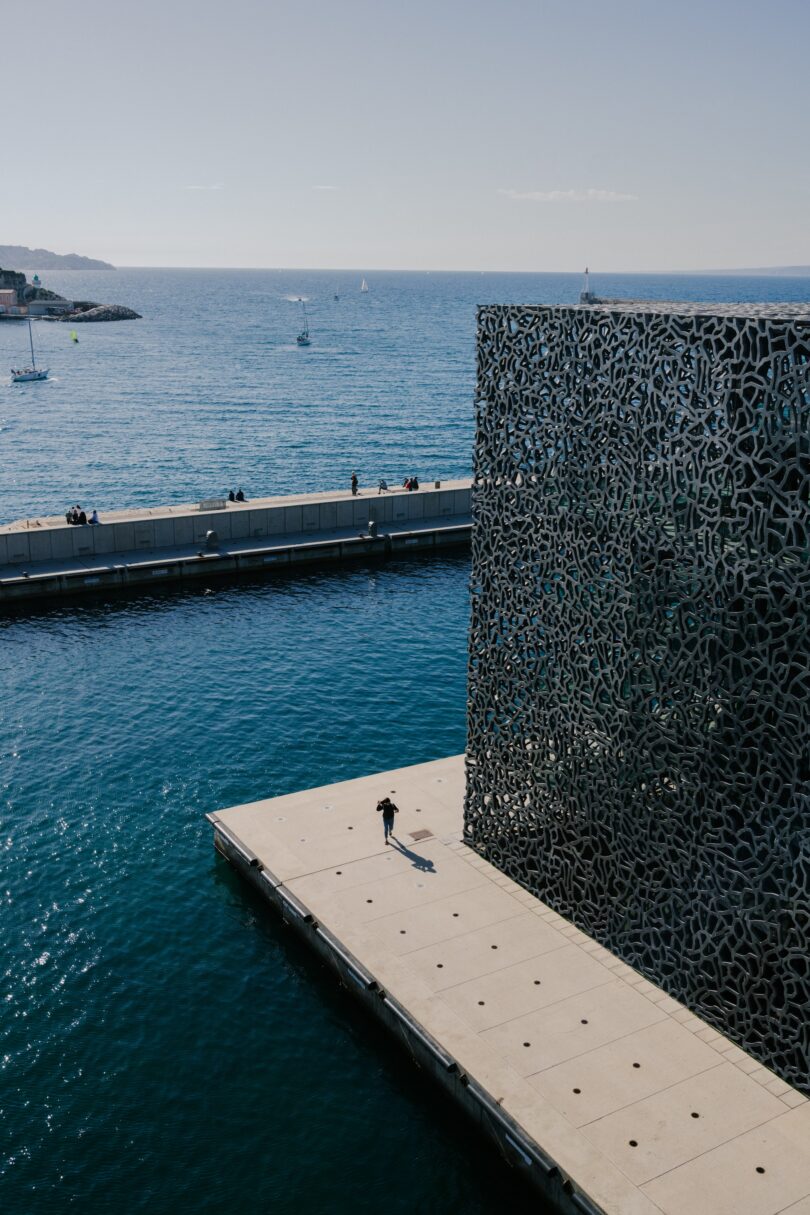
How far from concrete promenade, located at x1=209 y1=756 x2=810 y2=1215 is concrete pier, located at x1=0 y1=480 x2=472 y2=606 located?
28.7m

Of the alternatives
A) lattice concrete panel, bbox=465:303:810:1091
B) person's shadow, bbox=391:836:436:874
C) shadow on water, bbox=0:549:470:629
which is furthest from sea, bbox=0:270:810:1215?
lattice concrete panel, bbox=465:303:810:1091

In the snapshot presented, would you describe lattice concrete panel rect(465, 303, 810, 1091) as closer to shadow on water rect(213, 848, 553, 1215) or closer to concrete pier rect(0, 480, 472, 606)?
shadow on water rect(213, 848, 553, 1215)

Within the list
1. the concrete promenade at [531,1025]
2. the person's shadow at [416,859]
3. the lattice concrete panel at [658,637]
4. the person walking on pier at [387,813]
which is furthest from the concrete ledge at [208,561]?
the lattice concrete panel at [658,637]

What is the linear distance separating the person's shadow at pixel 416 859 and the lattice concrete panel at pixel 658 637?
183 cm

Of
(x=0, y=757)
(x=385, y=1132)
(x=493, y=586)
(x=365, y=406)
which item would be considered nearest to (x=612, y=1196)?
(x=385, y=1132)

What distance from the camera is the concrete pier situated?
59500 millimetres

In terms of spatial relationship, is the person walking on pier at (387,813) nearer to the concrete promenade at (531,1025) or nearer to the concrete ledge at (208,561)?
the concrete promenade at (531,1025)

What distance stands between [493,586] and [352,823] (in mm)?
8515

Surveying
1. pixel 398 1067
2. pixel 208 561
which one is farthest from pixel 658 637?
pixel 208 561

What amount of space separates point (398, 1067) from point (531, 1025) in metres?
3.14

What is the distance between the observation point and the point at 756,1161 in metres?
20.9

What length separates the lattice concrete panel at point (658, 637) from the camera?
21.7 m

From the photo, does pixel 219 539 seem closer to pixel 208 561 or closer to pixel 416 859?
pixel 208 561

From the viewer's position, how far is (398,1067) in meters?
25.3
